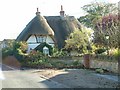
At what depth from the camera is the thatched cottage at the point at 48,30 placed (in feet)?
187

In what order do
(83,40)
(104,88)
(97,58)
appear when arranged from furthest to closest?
(83,40)
(97,58)
(104,88)

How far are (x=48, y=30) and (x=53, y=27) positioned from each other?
177 inches

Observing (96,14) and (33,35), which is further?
(96,14)

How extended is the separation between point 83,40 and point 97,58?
2065 cm

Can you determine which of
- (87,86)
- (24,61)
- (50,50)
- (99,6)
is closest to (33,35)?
(50,50)

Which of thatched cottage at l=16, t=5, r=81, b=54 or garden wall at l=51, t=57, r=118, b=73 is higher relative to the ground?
thatched cottage at l=16, t=5, r=81, b=54

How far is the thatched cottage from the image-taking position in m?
56.9

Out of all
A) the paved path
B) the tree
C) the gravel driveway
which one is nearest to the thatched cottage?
the tree

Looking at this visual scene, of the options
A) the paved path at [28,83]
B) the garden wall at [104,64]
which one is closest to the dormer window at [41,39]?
the garden wall at [104,64]

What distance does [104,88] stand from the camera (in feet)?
56.2

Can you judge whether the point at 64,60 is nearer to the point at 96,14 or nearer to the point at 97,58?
the point at 97,58

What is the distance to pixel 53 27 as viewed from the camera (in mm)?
61562

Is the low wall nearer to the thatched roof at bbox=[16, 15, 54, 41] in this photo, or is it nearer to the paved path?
the paved path

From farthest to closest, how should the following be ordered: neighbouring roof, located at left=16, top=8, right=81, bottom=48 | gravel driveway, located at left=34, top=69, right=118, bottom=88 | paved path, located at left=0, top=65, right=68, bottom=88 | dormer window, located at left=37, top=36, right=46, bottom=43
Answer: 1. dormer window, located at left=37, top=36, right=46, bottom=43
2. neighbouring roof, located at left=16, top=8, right=81, bottom=48
3. paved path, located at left=0, top=65, right=68, bottom=88
4. gravel driveway, located at left=34, top=69, right=118, bottom=88
